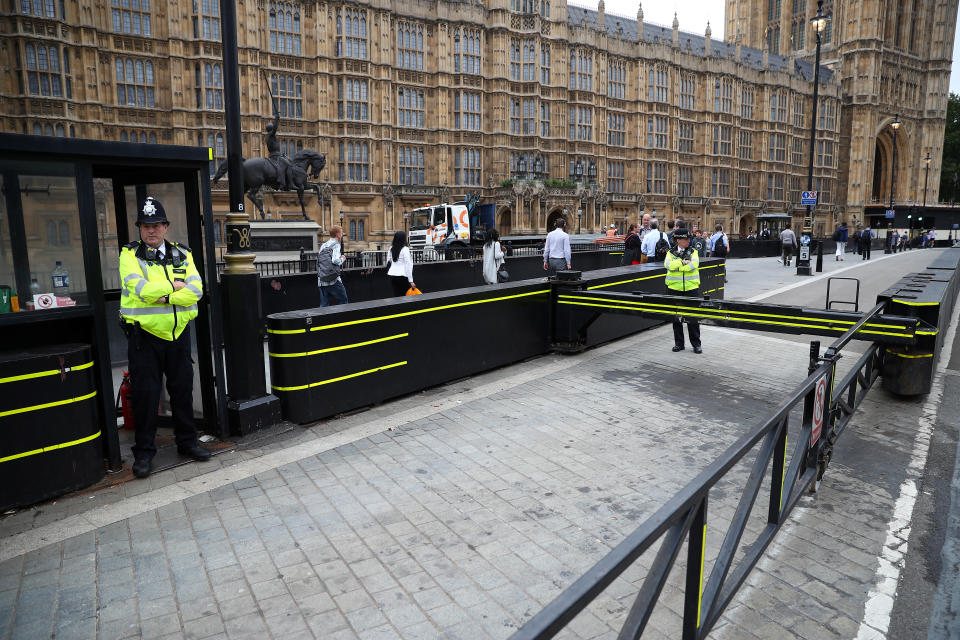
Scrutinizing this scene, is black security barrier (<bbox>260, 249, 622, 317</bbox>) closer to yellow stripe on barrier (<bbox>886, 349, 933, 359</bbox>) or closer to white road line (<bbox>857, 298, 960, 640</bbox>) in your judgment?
yellow stripe on barrier (<bbox>886, 349, 933, 359</bbox>)

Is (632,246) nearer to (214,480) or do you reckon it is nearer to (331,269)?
(331,269)

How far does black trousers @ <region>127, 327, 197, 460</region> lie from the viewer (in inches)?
201

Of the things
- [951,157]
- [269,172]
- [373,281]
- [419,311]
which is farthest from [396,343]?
[951,157]

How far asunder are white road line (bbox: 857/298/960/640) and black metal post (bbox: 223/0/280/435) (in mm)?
5280

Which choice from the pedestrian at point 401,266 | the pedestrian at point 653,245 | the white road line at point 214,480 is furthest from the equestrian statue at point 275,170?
the white road line at point 214,480

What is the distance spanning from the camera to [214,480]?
16.7 ft

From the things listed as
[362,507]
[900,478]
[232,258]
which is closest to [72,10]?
[232,258]

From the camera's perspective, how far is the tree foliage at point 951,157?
85.1 meters

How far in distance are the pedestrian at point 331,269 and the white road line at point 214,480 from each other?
13.8ft

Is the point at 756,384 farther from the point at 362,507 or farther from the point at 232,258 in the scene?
the point at 232,258

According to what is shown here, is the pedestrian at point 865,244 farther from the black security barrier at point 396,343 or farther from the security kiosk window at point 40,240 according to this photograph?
the security kiosk window at point 40,240

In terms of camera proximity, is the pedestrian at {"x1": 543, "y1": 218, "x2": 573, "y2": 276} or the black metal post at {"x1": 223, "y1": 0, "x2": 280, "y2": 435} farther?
the pedestrian at {"x1": 543, "y1": 218, "x2": 573, "y2": 276}

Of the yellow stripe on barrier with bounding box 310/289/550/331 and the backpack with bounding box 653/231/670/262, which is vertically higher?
the backpack with bounding box 653/231/670/262

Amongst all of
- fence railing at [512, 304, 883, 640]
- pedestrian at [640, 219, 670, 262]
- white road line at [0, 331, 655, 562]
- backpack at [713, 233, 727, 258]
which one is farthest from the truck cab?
fence railing at [512, 304, 883, 640]
